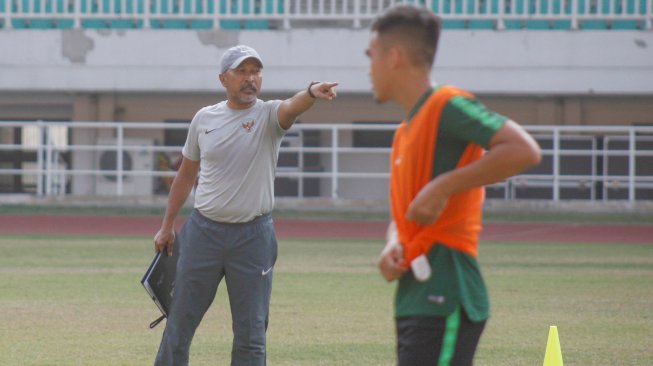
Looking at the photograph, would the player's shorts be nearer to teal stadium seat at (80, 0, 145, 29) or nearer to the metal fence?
the metal fence

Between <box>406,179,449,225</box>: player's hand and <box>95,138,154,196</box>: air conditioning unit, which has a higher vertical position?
<box>406,179,449,225</box>: player's hand

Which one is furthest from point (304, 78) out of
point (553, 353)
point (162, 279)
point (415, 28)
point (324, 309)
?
point (415, 28)

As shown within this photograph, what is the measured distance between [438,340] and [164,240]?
3.53 m

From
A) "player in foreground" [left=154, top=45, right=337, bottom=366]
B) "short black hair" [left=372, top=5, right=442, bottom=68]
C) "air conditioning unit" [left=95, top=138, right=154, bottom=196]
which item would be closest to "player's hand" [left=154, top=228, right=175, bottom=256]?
"player in foreground" [left=154, top=45, right=337, bottom=366]

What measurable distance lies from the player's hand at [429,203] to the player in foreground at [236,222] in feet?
9.73

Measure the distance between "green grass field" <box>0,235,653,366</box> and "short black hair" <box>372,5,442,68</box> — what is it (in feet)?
16.1

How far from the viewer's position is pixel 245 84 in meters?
7.34

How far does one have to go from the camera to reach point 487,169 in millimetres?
4367

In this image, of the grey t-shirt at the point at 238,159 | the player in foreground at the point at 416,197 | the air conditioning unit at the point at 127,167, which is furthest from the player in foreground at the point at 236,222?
the air conditioning unit at the point at 127,167

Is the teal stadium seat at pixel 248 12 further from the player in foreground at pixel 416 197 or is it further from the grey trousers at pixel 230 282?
the player in foreground at pixel 416 197

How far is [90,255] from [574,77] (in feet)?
42.7

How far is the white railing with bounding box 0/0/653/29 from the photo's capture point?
28.0 meters

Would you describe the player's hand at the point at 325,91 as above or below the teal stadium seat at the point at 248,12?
below

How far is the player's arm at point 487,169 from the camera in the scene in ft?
14.3
